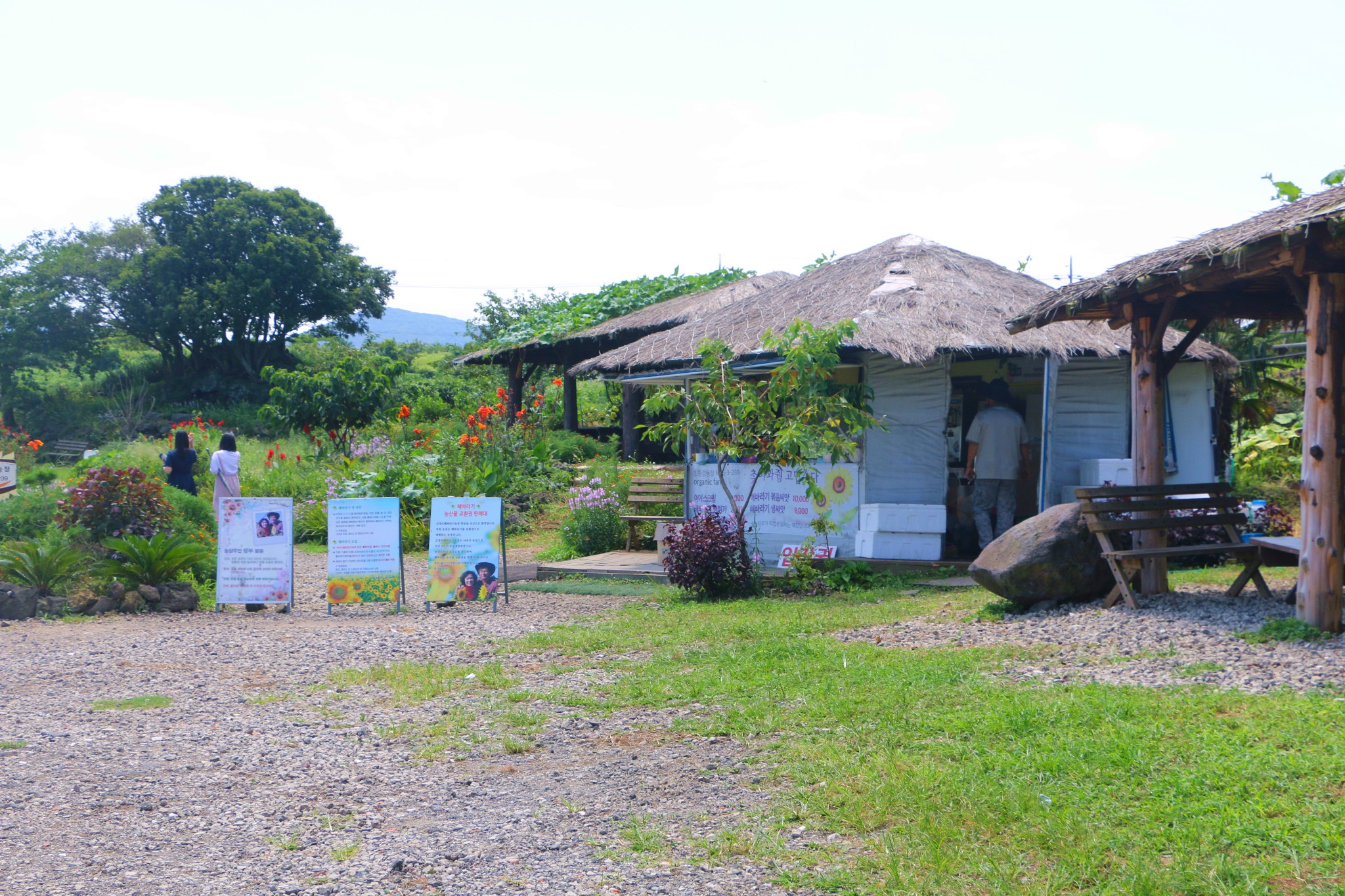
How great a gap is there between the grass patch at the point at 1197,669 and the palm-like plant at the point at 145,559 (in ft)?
28.3

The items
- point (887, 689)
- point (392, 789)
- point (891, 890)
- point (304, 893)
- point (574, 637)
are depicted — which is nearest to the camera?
point (891, 890)

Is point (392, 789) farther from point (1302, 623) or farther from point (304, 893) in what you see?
point (1302, 623)

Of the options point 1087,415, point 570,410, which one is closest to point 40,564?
point 1087,415

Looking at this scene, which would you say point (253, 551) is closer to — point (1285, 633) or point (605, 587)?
point (605, 587)

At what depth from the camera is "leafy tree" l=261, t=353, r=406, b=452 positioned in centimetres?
2109

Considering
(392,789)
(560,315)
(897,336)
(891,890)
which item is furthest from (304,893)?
(560,315)

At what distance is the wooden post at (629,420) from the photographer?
20.5m

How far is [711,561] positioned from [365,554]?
3319 mm

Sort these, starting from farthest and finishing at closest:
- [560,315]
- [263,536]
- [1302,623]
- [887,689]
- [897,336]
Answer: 1. [560,315]
2. [897,336]
3. [263,536]
4. [1302,623]
5. [887,689]

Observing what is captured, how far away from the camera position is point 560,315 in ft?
93.3

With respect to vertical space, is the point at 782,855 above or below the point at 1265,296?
below

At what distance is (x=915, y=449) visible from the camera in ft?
39.4

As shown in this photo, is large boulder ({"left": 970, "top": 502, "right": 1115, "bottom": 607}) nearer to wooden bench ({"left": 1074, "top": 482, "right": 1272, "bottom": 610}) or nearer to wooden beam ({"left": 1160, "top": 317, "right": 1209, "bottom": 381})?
wooden bench ({"left": 1074, "top": 482, "right": 1272, "bottom": 610})

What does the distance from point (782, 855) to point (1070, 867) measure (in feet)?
3.12
